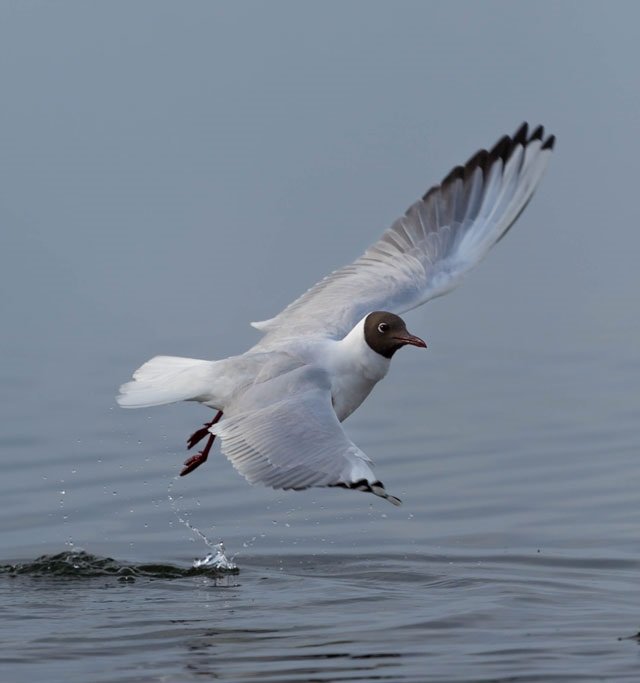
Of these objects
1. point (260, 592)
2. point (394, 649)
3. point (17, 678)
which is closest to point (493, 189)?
point (260, 592)

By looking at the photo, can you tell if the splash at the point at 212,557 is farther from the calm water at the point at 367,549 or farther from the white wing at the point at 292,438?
the white wing at the point at 292,438

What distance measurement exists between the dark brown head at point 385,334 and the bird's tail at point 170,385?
0.83m

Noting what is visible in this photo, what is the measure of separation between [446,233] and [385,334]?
5.03 feet

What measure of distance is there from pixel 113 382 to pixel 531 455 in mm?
4228

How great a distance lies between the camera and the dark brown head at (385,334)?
977 centimetres

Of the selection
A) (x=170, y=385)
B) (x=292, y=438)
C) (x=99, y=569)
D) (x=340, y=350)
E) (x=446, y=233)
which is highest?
(x=446, y=233)

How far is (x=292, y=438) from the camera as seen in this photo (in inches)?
342

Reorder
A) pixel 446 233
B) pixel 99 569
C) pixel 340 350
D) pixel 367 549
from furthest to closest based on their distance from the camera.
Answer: pixel 446 233 < pixel 367 549 < pixel 99 569 < pixel 340 350

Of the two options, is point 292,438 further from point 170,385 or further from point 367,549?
point 367,549

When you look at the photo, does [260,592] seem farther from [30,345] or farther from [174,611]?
[30,345]

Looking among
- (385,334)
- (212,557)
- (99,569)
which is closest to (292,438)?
(385,334)

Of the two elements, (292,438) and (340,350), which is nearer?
(292,438)

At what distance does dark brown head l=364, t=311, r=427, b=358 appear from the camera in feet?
32.0

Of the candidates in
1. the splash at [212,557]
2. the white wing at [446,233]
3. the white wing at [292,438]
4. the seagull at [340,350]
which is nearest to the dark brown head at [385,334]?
the seagull at [340,350]
